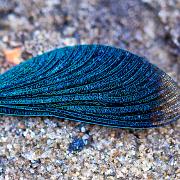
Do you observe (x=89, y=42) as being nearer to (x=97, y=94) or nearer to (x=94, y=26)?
(x=94, y=26)

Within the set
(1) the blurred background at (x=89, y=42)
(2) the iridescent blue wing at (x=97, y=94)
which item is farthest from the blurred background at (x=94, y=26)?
(2) the iridescent blue wing at (x=97, y=94)

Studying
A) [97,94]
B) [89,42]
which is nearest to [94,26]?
[89,42]

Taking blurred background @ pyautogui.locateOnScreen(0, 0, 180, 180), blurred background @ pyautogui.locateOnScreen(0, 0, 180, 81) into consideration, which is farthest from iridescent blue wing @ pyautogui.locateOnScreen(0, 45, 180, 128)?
blurred background @ pyautogui.locateOnScreen(0, 0, 180, 81)

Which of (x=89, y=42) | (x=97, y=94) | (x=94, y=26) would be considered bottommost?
(x=97, y=94)

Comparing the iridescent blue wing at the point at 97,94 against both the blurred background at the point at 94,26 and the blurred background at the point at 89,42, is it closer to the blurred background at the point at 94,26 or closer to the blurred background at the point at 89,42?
the blurred background at the point at 89,42

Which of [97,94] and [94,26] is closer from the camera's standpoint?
[97,94]

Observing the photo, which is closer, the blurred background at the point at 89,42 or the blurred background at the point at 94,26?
the blurred background at the point at 89,42
